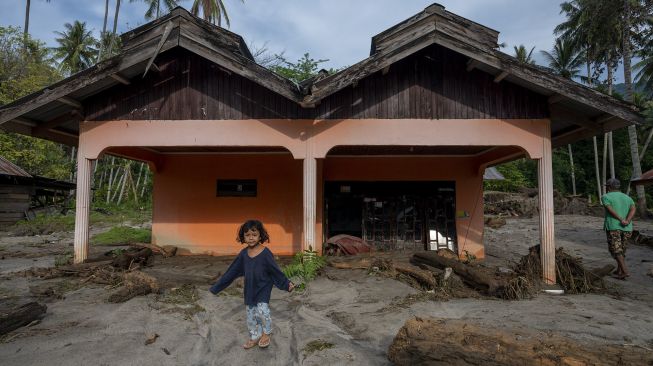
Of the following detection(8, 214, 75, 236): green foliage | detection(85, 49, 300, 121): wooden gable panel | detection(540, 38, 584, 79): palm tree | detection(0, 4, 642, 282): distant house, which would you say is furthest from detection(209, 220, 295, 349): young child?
detection(540, 38, 584, 79): palm tree

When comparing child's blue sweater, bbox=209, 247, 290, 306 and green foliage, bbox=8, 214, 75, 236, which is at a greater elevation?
child's blue sweater, bbox=209, 247, 290, 306

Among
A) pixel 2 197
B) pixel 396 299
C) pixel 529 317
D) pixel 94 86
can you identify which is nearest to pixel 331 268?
pixel 396 299

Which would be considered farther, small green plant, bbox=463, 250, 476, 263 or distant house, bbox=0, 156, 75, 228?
distant house, bbox=0, 156, 75, 228

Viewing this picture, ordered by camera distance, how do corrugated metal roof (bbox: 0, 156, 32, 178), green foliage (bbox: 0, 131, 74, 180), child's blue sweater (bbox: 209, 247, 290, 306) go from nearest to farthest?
child's blue sweater (bbox: 209, 247, 290, 306) < corrugated metal roof (bbox: 0, 156, 32, 178) < green foliage (bbox: 0, 131, 74, 180)

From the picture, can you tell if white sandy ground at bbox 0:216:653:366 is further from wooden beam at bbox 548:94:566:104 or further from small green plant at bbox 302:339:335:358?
wooden beam at bbox 548:94:566:104

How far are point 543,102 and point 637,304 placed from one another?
3.60 metres

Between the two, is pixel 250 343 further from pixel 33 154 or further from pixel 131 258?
pixel 33 154

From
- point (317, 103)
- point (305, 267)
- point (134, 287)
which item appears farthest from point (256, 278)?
point (317, 103)

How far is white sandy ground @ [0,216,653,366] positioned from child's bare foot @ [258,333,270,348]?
7cm

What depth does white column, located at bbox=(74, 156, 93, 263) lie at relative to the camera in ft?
23.2

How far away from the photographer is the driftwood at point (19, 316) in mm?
4094

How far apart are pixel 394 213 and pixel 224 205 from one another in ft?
14.7

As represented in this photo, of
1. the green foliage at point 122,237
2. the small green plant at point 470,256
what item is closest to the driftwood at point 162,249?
the green foliage at point 122,237

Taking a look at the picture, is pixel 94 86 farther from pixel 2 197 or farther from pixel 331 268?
pixel 2 197
